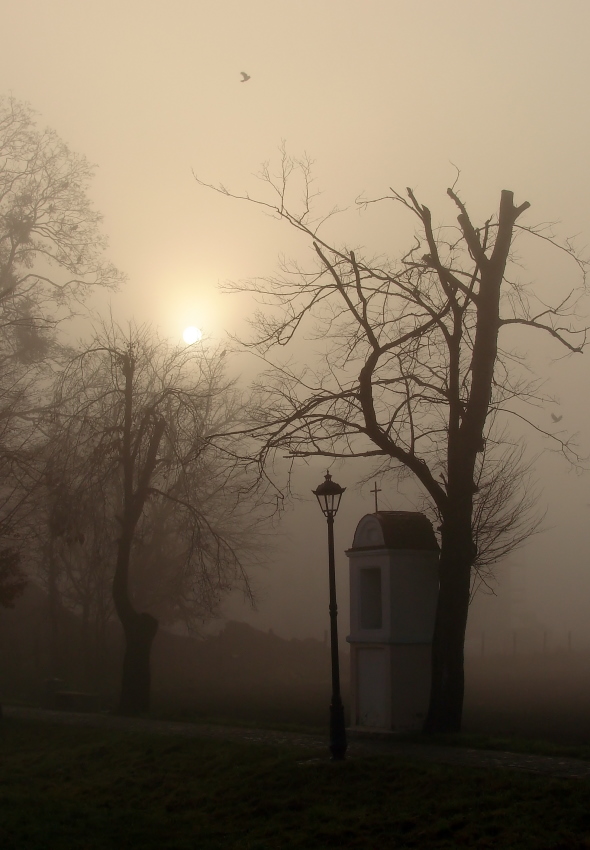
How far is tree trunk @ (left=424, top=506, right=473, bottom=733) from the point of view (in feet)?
53.1

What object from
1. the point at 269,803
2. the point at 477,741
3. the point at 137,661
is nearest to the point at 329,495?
the point at 477,741

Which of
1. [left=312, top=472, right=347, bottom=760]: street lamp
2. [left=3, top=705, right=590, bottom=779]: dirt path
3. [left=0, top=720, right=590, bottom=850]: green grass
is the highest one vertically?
[left=312, top=472, right=347, bottom=760]: street lamp

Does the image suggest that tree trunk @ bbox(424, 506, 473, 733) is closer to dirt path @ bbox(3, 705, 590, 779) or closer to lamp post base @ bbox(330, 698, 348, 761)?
dirt path @ bbox(3, 705, 590, 779)

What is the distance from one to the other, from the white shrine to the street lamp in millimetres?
2448

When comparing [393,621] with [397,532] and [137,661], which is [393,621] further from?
[137,661]

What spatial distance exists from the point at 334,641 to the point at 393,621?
292 cm

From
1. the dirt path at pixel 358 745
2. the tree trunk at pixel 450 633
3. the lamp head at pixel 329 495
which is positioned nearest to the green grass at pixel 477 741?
the dirt path at pixel 358 745

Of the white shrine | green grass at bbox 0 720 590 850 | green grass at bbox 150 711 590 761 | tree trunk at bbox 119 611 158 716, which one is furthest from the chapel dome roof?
tree trunk at bbox 119 611 158 716

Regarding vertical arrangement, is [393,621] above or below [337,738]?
above

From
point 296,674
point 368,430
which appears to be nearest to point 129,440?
point 368,430

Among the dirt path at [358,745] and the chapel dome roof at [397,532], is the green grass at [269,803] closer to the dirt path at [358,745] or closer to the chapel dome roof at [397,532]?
the dirt path at [358,745]

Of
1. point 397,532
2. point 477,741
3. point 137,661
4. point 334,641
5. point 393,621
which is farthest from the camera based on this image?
point 137,661

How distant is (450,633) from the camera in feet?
53.7

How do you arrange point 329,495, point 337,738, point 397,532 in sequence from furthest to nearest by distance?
point 397,532 → point 329,495 → point 337,738
